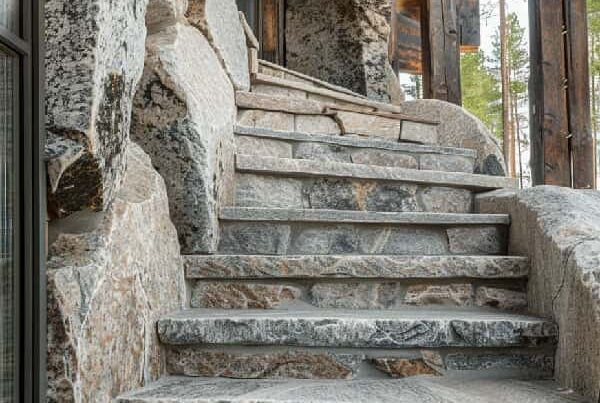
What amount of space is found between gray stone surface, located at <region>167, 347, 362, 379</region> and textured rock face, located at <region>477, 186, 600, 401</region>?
1.71 ft

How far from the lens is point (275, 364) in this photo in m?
1.49

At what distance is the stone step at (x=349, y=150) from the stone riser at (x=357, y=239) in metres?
0.54

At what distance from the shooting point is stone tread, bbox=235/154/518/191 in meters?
2.12

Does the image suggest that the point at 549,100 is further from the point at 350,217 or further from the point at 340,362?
the point at 340,362

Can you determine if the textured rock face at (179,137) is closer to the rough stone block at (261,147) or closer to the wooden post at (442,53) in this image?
the rough stone block at (261,147)

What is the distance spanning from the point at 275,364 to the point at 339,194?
89cm

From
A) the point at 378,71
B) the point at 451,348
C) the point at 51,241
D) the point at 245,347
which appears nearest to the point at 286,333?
the point at 245,347

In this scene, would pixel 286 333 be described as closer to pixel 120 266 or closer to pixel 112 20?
pixel 120 266

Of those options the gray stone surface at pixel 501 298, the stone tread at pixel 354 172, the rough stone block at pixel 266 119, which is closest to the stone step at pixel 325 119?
the rough stone block at pixel 266 119

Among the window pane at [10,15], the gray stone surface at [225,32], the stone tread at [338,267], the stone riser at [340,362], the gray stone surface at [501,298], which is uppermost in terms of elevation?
the gray stone surface at [225,32]

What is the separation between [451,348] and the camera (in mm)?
1505

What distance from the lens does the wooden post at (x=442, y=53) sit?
4676mm

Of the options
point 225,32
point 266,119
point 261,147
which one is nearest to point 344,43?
point 266,119

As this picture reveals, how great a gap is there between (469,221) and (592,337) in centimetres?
78
